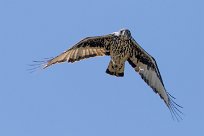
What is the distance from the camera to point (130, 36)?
2588cm

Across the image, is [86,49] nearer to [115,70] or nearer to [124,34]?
[115,70]

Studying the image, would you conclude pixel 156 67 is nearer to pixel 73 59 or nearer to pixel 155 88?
pixel 155 88

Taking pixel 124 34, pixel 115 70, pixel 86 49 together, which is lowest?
pixel 115 70

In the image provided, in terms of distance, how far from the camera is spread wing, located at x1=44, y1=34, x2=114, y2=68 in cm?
2611

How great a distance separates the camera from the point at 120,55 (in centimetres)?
2588

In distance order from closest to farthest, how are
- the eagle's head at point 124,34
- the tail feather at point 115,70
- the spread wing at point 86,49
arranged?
1. the eagle's head at point 124,34
2. the tail feather at point 115,70
3. the spread wing at point 86,49

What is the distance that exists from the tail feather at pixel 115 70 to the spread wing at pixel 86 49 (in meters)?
0.49

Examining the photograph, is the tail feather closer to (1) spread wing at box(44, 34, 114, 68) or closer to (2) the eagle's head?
(1) spread wing at box(44, 34, 114, 68)

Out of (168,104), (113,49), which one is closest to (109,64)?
(113,49)

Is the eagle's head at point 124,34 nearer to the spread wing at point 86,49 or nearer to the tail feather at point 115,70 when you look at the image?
the spread wing at point 86,49

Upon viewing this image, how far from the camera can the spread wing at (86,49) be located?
26.1 m

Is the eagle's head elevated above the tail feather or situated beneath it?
elevated above

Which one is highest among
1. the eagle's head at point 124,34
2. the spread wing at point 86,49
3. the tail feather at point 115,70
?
the eagle's head at point 124,34

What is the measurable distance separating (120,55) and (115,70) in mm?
465
